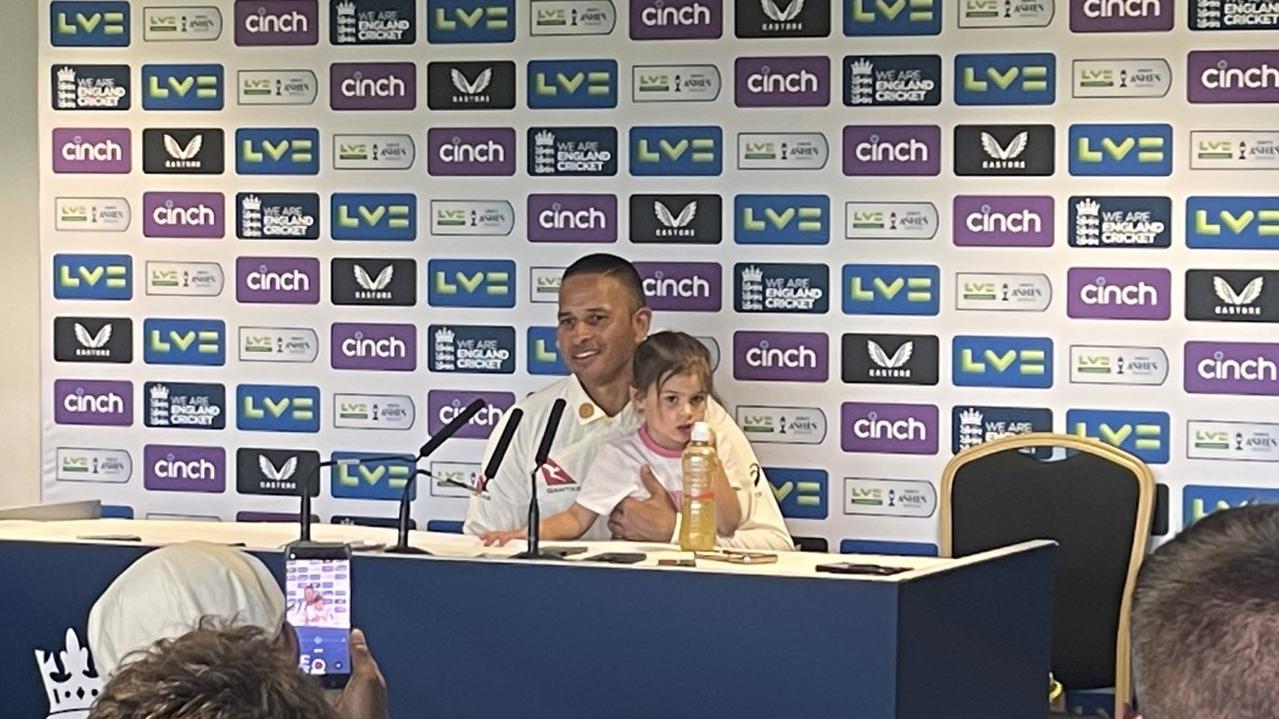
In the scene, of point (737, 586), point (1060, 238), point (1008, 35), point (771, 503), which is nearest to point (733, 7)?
point (1008, 35)

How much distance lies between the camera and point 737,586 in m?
3.31

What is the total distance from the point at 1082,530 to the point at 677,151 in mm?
1521

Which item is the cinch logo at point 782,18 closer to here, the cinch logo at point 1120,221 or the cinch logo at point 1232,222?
the cinch logo at point 1120,221

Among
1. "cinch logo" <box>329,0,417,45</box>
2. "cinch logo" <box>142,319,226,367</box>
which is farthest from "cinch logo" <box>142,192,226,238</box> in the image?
"cinch logo" <box>329,0,417,45</box>

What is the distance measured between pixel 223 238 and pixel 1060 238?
2.45 meters

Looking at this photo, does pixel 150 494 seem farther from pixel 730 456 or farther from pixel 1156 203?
pixel 1156 203

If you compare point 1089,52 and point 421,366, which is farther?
point 421,366

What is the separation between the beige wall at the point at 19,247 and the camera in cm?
541

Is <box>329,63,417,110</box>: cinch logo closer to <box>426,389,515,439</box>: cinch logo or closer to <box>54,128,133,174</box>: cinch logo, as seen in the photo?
<box>54,128,133,174</box>: cinch logo

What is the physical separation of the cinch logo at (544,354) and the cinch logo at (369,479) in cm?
49

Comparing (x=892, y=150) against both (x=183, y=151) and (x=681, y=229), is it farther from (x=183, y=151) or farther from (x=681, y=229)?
(x=183, y=151)

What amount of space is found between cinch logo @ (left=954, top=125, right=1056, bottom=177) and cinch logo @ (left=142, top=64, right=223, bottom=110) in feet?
7.25

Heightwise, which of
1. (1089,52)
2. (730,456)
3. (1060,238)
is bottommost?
(730,456)

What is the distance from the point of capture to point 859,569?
3.36 metres
